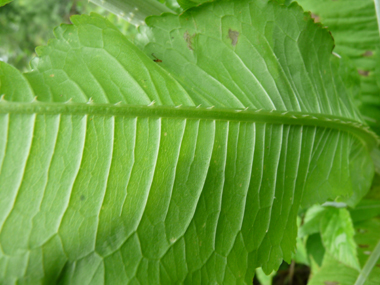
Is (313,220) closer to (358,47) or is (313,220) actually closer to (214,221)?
(358,47)

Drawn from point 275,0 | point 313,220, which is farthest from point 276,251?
point 313,220

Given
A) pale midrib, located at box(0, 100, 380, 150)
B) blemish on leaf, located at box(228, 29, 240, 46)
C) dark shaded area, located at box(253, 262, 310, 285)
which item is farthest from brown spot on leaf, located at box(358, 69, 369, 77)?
dark shaded area, located at box(253, 262, 310, 285)

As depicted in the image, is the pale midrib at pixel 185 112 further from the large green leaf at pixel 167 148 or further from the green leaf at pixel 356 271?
the green leaf at pixel 356 271

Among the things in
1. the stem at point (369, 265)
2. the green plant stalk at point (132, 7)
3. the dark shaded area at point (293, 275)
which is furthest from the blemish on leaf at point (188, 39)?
the dark shaded area at point (293, 275)

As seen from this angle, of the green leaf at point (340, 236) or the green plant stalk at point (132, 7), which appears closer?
the green plant stalk at point (132, 7)

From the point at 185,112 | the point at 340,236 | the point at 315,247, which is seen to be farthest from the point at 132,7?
the point at 315,247

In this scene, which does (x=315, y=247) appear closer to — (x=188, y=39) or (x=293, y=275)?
(x=293, y=275)

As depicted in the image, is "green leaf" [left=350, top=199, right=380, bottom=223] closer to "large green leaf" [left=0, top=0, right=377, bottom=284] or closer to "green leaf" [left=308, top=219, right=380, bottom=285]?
"green leaf" [left=308, top=219, right=380, bottom=285]
